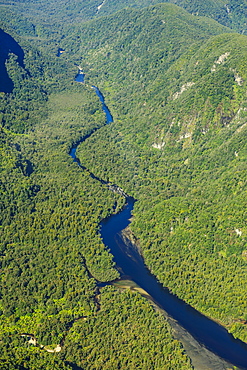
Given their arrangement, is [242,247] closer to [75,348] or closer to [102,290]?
[102,290]

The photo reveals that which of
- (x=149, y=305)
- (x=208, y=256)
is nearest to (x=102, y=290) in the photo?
(x=149, y=305)

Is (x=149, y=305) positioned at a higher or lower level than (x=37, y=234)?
higher

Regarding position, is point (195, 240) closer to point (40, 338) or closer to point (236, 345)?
point (236, 345)

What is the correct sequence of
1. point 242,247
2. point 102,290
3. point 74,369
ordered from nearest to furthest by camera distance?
point 74,369, point 102,290, point 242,247

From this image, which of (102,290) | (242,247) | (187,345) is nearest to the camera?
(187,345)

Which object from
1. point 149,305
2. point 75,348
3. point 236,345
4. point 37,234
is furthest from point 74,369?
point 37,234

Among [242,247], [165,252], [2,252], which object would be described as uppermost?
[242,247]

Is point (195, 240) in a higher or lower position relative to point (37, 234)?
higher

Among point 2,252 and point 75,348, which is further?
point 2,252

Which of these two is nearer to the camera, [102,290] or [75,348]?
[75,348]
